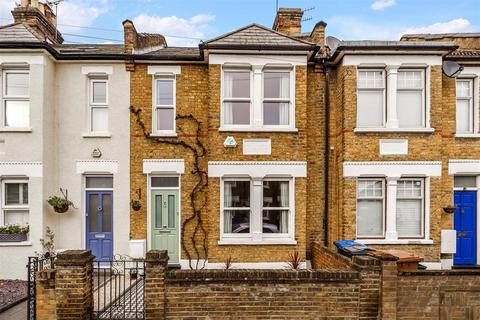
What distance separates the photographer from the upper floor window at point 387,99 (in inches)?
373

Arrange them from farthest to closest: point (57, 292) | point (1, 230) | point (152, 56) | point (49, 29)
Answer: point (49, 29) → point (152, 56) → point (1, 230) → point (57, 292)

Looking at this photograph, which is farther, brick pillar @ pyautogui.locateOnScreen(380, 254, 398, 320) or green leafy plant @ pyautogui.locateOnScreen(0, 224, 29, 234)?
green leafy plant @ pyautogui.locateOnScreen(0, 224, 29, 234)

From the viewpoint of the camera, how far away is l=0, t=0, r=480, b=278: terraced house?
9.21 m

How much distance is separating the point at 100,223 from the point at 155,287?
5237mm

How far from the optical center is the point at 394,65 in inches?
366

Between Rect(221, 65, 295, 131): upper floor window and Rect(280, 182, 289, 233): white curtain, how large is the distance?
1740 mm

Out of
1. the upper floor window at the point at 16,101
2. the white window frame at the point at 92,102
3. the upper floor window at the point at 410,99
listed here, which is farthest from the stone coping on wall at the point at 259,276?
the upper floor window at the point at 16,101

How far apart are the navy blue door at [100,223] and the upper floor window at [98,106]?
6.76ft

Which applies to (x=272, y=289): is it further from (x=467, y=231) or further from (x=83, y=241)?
(x=467, y=231)

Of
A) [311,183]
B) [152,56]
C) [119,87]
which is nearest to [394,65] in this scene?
[311,183]

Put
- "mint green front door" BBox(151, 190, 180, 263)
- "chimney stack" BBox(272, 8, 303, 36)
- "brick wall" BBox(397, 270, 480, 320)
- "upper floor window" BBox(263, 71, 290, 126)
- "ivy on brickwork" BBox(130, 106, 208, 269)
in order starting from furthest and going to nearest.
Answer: "chimney stack" BBox(272, 8, 303, 36)
"mint green front door" BBox(151, 190, 180, 263)
"ivy on brickwork" BBox(130, 106, 208, 269)
"upper floor window" BBox(263, 71, 290, 126)
"brick wall" BBox(397, 270, 480, 320)

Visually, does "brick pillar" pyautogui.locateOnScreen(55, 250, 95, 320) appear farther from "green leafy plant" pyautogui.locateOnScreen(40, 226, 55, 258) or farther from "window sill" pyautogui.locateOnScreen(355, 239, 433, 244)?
"window sill" pyautogui.locateOnScreen(355, 239, 433, 244)

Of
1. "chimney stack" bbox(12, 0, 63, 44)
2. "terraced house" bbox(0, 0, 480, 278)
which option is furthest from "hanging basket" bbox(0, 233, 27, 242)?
"chimney stack" bbox(12, 0, 63, 44)

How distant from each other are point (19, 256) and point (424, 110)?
488 inches
